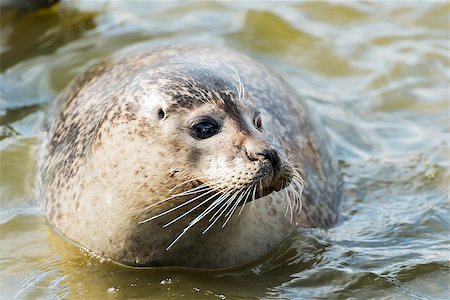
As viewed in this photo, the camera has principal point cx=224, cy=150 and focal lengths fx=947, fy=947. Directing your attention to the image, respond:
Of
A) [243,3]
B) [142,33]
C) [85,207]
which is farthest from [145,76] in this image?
[243,3]

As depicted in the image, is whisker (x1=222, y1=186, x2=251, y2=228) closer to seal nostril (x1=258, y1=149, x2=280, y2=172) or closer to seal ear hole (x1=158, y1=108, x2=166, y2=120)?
seal nostril (x1=258, y1=149, x2=280, y2=172)

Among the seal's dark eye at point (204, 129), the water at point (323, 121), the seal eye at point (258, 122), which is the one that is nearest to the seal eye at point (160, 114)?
the seal's dark eye at point (204, 129)

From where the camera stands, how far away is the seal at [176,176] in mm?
4961

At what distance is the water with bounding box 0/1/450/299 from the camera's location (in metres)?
5.43

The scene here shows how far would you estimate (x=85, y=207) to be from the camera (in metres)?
5.53

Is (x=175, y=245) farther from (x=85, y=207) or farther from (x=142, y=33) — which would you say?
(x=142, y=33)

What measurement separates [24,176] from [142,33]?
3.04m

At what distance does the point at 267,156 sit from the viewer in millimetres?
4852

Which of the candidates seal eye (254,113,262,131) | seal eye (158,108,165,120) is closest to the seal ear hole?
seal eye (158,108,165,120)

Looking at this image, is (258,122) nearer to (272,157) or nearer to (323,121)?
(272,157)

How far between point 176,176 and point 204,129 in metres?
0.29

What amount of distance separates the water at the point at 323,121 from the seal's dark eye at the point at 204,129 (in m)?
0.89

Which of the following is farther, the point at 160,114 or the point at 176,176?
the point at 160,114

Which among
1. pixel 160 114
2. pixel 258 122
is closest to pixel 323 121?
pixel 258 122
